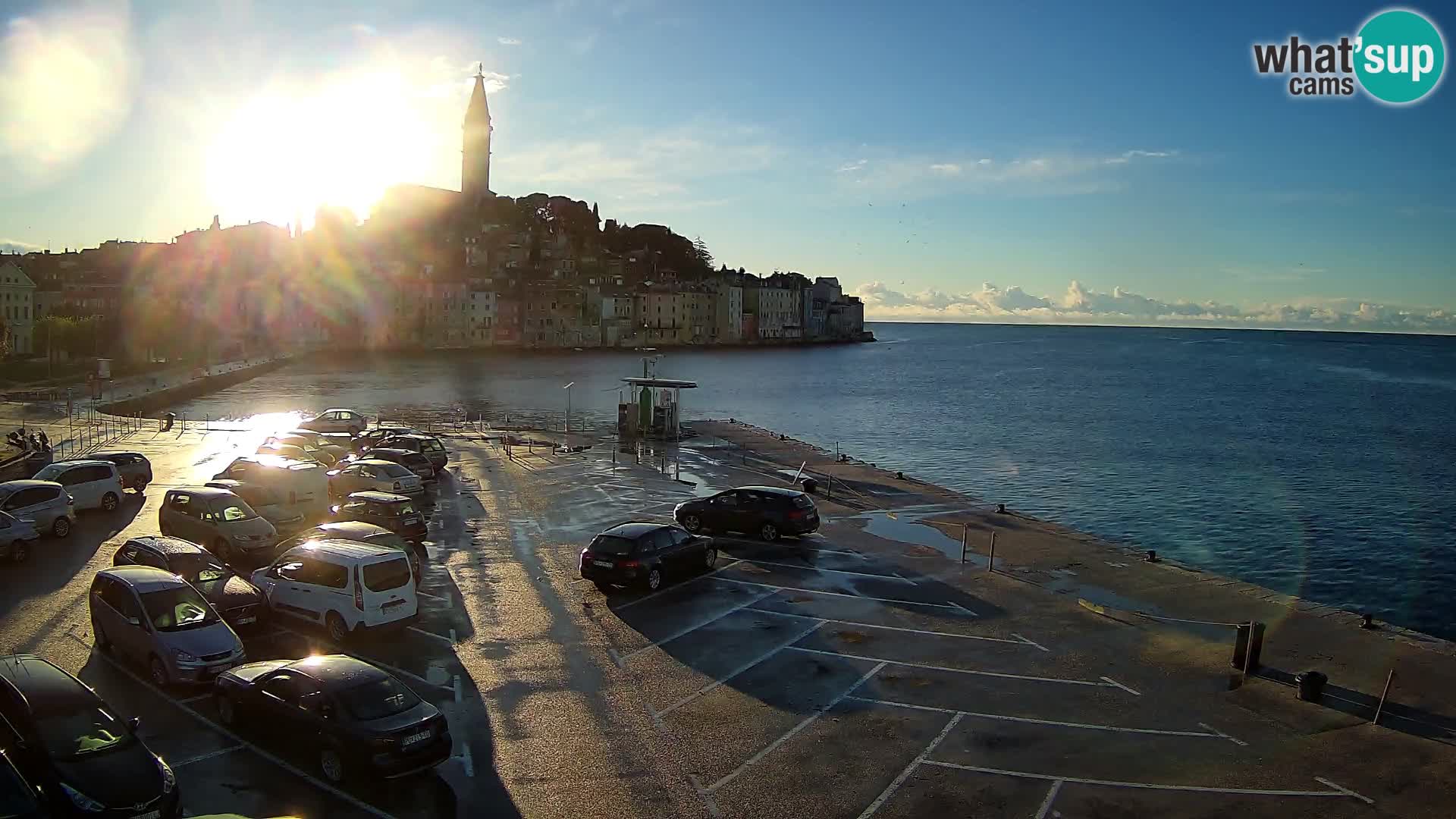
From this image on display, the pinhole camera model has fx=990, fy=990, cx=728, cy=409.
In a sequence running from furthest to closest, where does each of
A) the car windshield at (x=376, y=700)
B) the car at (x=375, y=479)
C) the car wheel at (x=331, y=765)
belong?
the car at (x=375, y=479) → the car windshield at (x=376, y=700) → the car wheel at (x=331, y=765)

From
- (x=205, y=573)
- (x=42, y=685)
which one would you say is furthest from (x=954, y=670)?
(x=205, y=573)

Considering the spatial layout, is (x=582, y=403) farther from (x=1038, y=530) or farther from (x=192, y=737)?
(x=192, y=737)

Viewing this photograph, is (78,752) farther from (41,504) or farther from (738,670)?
(41,504)

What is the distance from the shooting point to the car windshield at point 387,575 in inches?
596

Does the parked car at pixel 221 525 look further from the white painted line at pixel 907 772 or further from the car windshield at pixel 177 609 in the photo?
the white painted line at pixel 907 772

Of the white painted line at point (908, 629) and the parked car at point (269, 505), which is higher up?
the parked car at point (269, 505)

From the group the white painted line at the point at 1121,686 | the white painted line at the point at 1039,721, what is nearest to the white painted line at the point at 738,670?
the white painted line at the point at 1039,721

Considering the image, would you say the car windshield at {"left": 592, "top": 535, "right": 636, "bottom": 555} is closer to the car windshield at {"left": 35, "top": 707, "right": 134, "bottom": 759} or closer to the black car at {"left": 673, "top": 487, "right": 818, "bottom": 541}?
the black car at {"left": 673, "top": 487, "right": 818, "bottom": 541}

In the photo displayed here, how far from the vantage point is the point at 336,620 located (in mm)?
15148

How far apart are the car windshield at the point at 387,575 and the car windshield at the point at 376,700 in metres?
4.45

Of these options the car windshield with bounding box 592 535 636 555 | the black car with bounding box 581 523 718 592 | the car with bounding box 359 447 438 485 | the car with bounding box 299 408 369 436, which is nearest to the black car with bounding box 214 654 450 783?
the black car with bounding box 581 523 718 592

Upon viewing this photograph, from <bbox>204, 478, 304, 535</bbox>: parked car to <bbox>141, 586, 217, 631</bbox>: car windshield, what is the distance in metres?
9.58

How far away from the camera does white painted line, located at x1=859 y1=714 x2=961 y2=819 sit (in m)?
10.3

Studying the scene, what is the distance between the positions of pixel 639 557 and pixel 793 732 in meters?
6.87
